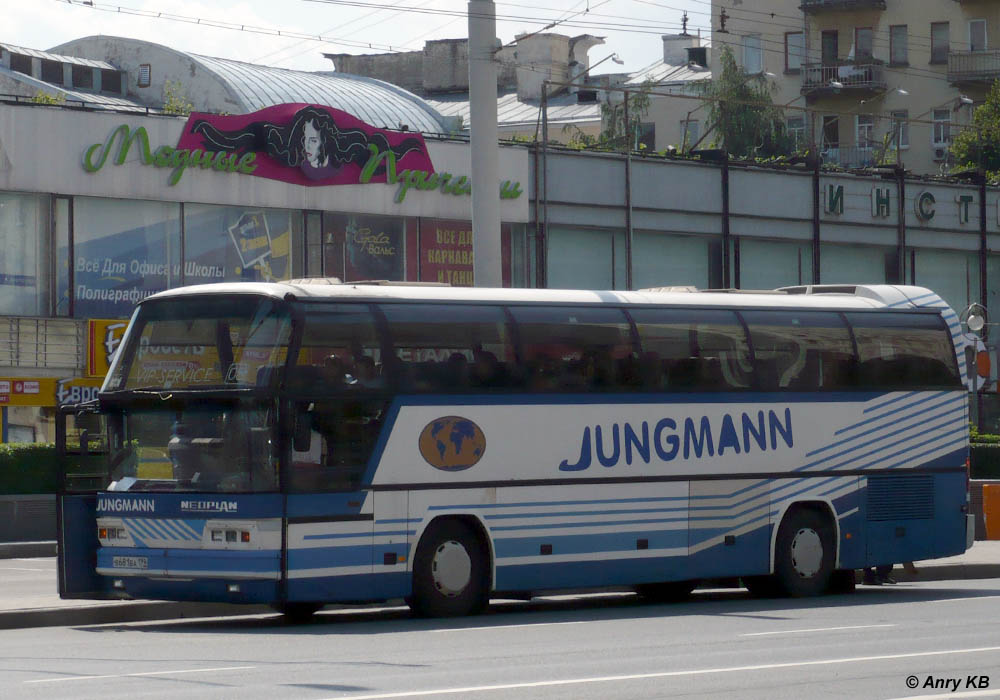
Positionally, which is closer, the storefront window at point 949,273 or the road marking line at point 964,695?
the road marking line at point 964,695

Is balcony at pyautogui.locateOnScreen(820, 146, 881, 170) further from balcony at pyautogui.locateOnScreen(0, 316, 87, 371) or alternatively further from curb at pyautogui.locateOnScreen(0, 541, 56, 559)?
curb at pyautogui.locateOnScreen(0, 541, 56, 559)

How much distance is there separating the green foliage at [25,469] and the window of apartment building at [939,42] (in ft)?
170

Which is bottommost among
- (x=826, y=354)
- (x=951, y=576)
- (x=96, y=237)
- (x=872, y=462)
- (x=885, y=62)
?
(x=951, y=576)

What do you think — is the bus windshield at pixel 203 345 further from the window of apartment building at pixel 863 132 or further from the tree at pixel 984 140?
the window of apartment building at pixel 863 132

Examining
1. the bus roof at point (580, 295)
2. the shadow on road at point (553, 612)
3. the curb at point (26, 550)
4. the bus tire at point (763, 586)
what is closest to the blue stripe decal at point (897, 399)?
the bus roof at point (580, 295)

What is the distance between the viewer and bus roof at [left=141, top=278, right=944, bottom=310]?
16.2m

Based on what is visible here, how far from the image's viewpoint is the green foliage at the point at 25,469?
2992 cm

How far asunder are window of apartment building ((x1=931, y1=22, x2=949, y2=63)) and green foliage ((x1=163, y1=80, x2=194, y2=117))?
3716cm

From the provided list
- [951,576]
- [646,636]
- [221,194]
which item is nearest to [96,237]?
[221,194]

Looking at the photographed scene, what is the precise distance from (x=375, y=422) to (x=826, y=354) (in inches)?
239

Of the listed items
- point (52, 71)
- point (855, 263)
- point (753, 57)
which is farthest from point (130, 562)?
point (753, 57)

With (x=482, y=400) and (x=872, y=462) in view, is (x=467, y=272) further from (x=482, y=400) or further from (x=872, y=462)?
(x=482, y=400)

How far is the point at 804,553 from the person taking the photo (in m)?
19.6

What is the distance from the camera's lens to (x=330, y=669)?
11.9 metres
